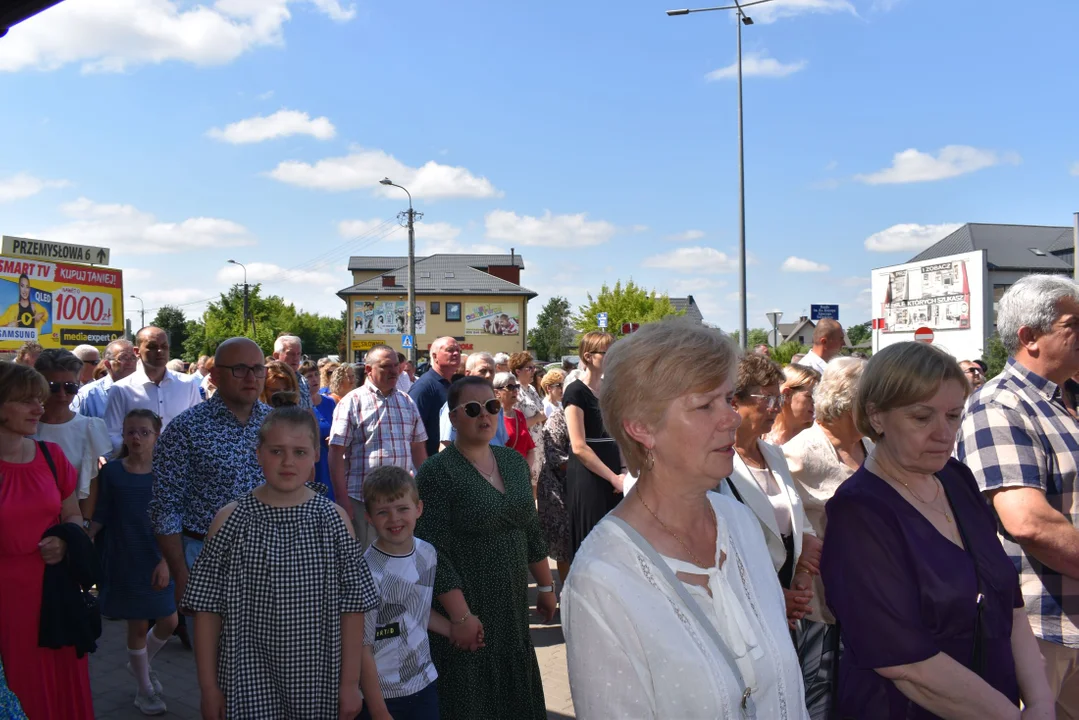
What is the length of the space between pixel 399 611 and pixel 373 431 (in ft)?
9.83

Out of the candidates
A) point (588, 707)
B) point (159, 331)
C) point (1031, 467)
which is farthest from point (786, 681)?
point (159, 331)

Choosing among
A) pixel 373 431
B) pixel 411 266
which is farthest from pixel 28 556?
pixel 411 266

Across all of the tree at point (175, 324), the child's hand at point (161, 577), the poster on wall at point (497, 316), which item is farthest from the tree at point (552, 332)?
the child's hand at point (161, 577)

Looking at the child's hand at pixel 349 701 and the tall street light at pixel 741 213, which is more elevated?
the tall street light at pixel 741 213

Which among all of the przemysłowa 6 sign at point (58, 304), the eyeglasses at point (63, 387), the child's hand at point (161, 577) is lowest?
the child's hand at point (161, 577)

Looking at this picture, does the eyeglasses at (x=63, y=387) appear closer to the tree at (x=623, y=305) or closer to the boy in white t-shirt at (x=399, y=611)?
the boy in white t-shirt at (x=399, y=611)

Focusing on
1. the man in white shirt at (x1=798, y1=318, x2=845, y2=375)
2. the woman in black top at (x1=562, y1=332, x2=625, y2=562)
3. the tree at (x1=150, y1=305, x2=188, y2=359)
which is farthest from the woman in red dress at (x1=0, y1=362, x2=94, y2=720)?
the tree at (x1=150, y1=305, x2=188, y2=359)

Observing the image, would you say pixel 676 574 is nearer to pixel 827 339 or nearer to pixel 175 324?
pixel 827 339

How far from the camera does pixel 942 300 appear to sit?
49.1 m

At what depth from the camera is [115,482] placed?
Answer: 5285 millimetres

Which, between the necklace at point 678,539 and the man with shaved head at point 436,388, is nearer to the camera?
the necklace at point 678,539

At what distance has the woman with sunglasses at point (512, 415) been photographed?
24.3ft

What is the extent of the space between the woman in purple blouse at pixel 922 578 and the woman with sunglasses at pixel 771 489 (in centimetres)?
59

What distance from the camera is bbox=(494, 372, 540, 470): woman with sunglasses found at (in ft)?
24.3
